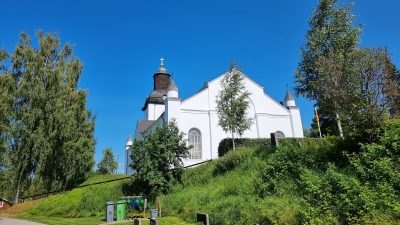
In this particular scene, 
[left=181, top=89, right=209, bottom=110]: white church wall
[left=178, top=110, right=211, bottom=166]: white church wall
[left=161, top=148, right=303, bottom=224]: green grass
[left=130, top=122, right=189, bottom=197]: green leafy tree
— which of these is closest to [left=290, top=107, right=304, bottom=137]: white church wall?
[left=178, top=110, right=211, bottom=166]: white church wall

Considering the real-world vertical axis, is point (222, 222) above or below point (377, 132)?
below

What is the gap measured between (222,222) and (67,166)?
822 inches

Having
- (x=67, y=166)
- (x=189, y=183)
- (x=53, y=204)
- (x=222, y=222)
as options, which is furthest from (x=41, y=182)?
(x=222, y=222)

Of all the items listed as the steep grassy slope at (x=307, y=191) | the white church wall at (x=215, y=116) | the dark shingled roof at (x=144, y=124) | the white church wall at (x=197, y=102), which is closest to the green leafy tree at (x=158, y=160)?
the steep grassy slope at (x=307, y=191)

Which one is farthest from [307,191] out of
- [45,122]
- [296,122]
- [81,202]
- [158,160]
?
[296,122]

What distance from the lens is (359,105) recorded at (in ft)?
40.9

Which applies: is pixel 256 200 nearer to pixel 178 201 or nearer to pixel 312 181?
pixel 312 181

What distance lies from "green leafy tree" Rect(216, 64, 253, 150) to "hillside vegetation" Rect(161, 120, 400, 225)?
Answer: 811 cm

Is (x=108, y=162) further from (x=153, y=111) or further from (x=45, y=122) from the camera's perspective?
(x=45, y=122)

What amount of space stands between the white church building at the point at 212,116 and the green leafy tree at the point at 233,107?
7568 millimetres

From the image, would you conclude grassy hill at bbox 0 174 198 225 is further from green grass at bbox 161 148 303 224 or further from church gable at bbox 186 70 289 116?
church gable at bbox 186 70 289 116

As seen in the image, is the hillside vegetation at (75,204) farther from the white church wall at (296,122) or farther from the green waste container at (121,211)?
the white church wall at (296,122)

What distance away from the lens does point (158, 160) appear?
19.4 m

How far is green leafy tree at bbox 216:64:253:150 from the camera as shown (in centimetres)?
2539
